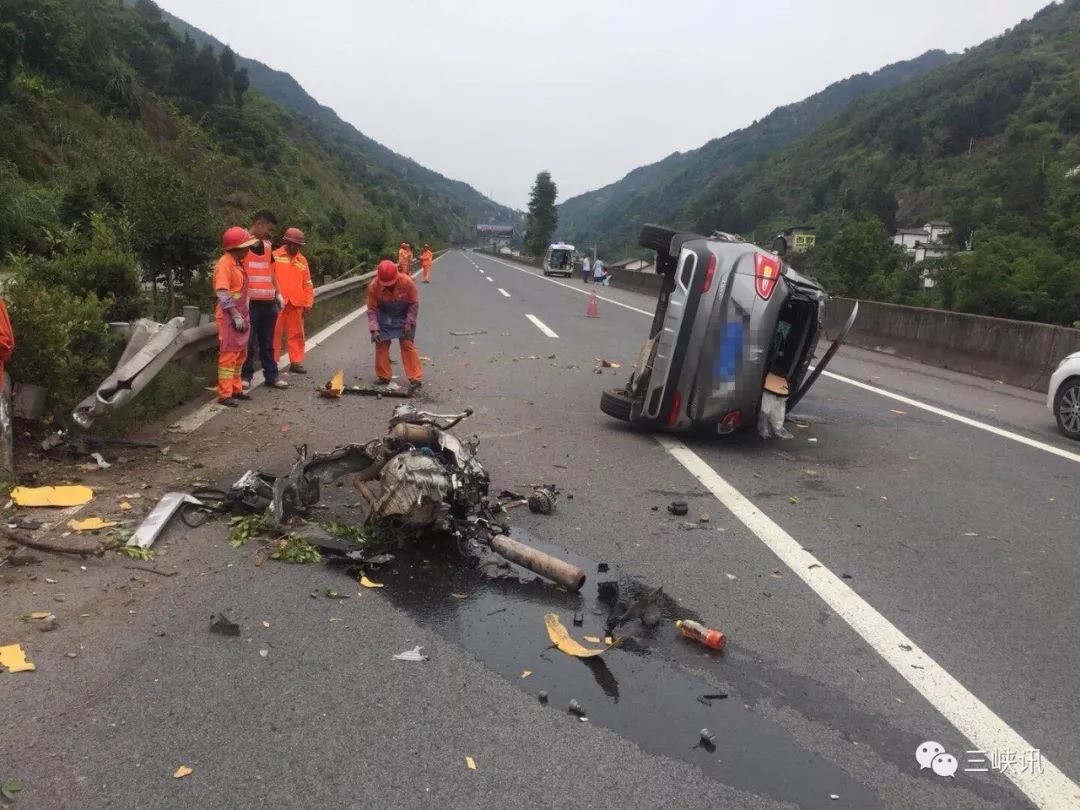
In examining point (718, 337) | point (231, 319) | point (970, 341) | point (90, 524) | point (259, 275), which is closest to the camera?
point (90, 524)

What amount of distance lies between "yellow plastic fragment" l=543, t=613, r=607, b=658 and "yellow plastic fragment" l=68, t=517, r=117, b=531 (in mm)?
2503

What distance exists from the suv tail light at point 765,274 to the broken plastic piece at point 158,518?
15.1 ft

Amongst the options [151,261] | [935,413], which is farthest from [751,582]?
[151,261]

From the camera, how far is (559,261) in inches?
2122

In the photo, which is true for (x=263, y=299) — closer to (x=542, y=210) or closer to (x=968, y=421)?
(x=968, y=421)

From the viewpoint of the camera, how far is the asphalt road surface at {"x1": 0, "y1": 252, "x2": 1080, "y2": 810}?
255 cm

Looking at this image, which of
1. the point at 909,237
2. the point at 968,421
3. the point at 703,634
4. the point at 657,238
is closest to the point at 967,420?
the point at 968,421

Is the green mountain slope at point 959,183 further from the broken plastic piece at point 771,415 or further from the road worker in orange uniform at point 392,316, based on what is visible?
the road worker in orange uniform at point 392,316

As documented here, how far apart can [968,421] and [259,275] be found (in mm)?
7744

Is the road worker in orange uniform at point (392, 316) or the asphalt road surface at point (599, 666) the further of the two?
the road worker in orange uniform at point (392, 316)

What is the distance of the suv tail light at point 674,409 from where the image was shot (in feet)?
22.5

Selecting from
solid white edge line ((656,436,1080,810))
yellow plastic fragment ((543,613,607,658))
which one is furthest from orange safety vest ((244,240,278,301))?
yellow plastic fragment ((543,613,607,658))

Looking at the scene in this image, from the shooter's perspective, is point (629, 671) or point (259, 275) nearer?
point (629, 671)

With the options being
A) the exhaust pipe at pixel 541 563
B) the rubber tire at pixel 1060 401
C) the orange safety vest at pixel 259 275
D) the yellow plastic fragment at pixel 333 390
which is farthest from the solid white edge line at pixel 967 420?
the orange safety vest at pixel 259 275
